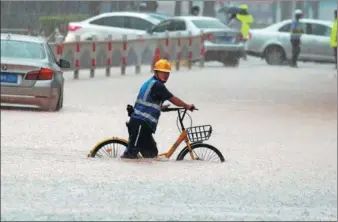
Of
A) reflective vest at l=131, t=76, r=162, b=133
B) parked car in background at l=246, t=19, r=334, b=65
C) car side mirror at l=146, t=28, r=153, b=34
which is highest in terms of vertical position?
reflective vest at l=131, t=76, r=162, b=133

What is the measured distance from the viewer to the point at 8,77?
61.9 feet

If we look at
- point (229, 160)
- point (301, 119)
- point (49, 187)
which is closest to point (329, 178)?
point (229, 160)

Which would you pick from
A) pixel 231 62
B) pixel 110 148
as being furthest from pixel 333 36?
pixel 110 148

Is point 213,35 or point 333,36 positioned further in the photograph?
point 213,35

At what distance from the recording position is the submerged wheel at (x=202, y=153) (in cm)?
1340

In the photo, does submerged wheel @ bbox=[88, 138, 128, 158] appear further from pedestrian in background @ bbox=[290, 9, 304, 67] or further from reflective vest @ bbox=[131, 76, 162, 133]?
pedestrian in background @ bbox=[290, 9, 304, 67]

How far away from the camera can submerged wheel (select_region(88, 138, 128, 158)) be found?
520 inches

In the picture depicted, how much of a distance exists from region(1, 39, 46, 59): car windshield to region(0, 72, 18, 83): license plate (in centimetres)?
30

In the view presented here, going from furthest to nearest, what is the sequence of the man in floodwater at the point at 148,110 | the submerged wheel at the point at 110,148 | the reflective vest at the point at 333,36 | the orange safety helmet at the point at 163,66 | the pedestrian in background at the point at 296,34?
1. the pedestrian in background at the point at 296,34
2. the reflective vest at the point at 333,36
3. the submerged wheel at the point at 110,148
4. the man in floodwater at the point at 148,110
5. the orange safety helmet at the point at 163,66

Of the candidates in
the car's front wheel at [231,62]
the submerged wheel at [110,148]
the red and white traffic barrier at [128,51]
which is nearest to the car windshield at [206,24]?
the red and white traffic barrier at [128,51]

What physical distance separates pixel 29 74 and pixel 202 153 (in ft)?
19.8

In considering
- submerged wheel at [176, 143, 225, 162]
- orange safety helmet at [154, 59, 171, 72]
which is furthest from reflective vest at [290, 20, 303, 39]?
orange safety helmet at [154, 59, 171, 72]

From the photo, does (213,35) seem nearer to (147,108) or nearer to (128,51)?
(128,51)

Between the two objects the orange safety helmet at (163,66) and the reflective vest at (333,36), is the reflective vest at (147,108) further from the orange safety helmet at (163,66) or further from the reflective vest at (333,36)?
the reflective vest at (333,36)
